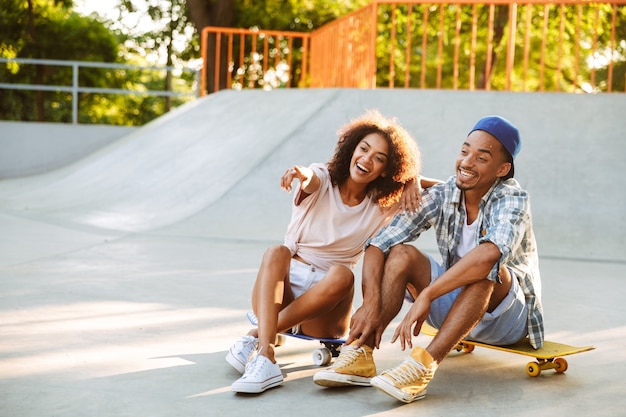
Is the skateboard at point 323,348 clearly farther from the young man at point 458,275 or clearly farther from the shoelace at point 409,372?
the shoelace at point 409,372

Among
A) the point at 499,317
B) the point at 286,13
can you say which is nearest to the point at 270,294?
the point at 499,317

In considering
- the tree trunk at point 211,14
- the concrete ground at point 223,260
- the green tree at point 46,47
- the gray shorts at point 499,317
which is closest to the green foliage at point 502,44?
the concrete ground at point 223,260

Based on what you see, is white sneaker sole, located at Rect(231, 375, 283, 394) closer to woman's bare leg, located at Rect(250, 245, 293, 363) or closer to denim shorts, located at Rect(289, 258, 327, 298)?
woman's bare leg, located at Rect(250, 245, 293, 363)

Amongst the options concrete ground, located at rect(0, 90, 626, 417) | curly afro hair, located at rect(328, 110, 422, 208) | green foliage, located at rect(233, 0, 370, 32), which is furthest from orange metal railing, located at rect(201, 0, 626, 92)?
curly afro hair, located at rect(328, 110, 422, 208)

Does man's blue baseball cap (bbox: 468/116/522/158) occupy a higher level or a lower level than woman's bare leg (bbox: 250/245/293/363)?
higher

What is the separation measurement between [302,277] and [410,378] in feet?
2.50

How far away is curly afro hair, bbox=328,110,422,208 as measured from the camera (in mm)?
3625

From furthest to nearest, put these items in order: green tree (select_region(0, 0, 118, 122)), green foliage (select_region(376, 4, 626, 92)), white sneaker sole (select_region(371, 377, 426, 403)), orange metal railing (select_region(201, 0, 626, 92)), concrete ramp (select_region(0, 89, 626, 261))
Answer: green tree (select_region(0, 0, 118, 122))
green foliage (select_region(376, 4, 626, 92))
orange metal railing (select_region(201, 0, 626, 92))
concrete ramp (select_region(0, 89, 626, 261))
white sneaker sole (select_region(371, 377, 426, 403))

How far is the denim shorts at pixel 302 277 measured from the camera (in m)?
3.59

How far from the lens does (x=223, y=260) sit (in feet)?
21.2

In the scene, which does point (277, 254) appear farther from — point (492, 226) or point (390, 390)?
point (492, 226)

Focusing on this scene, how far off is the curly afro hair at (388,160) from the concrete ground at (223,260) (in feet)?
2.54

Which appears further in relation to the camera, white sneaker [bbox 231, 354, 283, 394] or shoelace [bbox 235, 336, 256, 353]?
shoelace [bbox 235, 336, 256, 353]

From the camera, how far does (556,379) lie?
3475 mm
